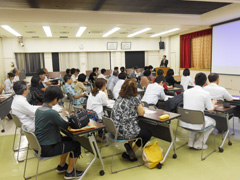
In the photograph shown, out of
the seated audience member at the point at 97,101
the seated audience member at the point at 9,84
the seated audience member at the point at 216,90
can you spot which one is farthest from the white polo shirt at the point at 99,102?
the seated audience member at the point at 9,84

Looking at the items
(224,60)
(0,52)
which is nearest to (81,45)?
(0,52)

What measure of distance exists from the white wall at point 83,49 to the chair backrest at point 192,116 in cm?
1122

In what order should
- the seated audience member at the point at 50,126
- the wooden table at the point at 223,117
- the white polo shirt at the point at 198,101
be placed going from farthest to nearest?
the wooden table at the point at 223,117
the white polo shirt at the point at 198,101
the seated audience member at the point at 50,126

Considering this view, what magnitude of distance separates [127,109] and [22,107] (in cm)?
158

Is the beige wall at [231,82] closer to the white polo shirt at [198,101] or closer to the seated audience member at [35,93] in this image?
the white polo shirt at [198,101]

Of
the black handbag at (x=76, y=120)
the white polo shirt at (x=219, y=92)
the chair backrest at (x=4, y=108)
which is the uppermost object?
the white polo shirt at (x=219, y=92)

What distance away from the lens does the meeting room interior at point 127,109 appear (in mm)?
2670

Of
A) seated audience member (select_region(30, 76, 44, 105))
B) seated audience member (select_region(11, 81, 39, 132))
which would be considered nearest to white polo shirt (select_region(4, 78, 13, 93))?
seated audience member (select_region(30, 76, 44, 105))

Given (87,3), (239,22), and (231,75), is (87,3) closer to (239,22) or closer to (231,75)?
(239,22)

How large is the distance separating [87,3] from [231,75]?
6.69m

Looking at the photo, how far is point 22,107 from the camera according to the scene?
3.03m

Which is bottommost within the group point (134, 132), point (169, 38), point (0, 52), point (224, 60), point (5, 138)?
point (5, 138)

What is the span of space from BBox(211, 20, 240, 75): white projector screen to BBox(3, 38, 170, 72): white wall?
4.77 meters

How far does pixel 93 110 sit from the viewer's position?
3.49 meters
